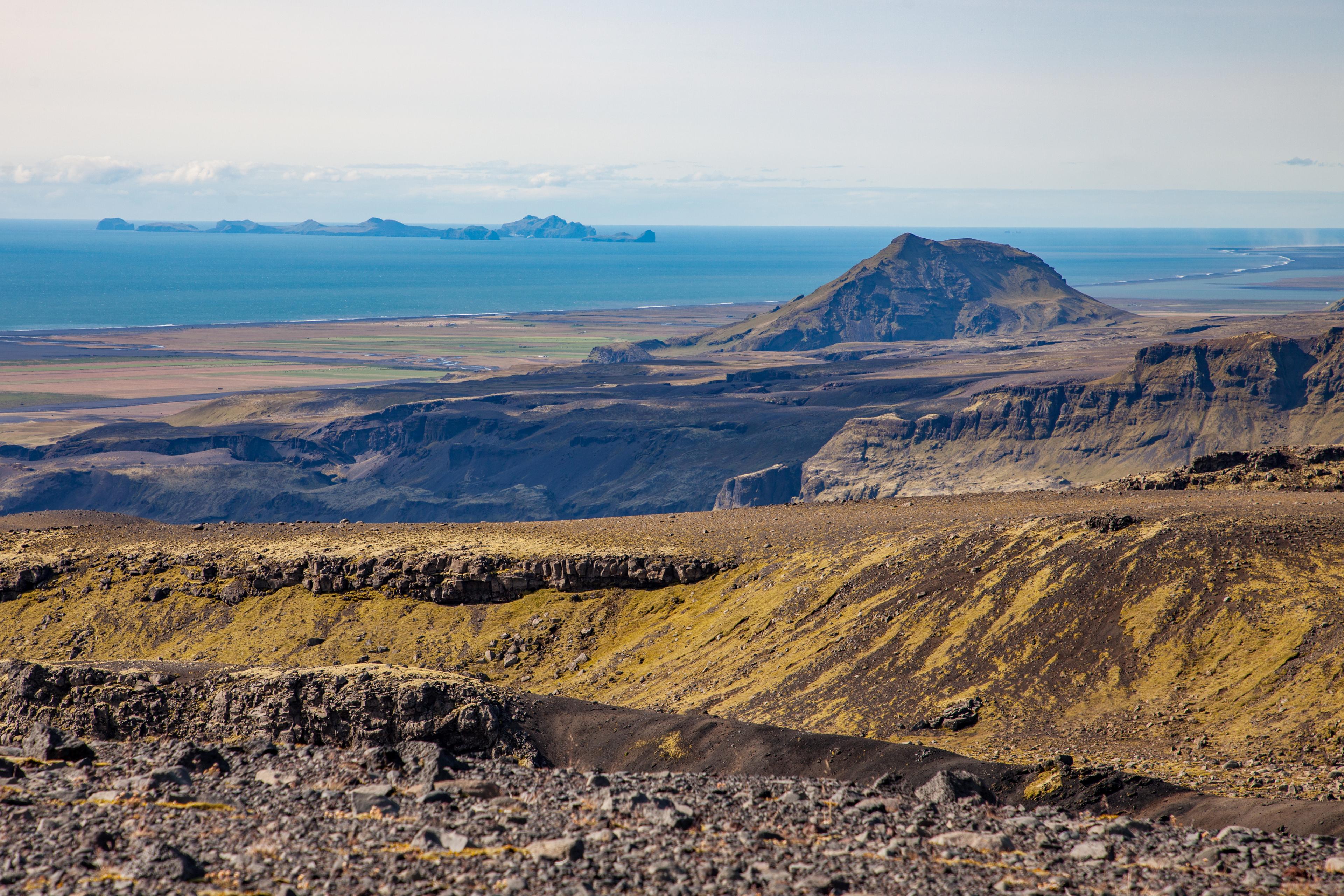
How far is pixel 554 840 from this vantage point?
2009 centimetres

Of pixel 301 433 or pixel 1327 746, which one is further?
pixel 301 433

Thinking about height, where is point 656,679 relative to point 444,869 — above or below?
below

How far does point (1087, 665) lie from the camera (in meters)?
35.2

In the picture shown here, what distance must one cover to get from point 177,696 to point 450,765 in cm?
1431

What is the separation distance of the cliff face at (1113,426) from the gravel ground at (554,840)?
109m

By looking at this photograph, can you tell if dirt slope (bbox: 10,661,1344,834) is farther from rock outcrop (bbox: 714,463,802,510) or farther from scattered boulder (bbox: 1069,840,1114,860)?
rock outcrop (bbox: 714,463,802,510)

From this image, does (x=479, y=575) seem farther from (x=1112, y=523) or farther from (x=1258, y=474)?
(x=1258, y=474)

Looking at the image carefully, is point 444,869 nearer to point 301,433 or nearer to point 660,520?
point 660,520

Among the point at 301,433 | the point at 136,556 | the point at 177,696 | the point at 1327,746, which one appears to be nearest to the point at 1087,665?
the point at 1327,746

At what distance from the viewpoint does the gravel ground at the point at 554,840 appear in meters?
18.6

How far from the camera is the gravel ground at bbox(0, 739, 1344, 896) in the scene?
18.6 meters

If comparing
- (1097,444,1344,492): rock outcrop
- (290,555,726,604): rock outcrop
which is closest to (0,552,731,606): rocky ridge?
(290,555,726,604): rock outcrop

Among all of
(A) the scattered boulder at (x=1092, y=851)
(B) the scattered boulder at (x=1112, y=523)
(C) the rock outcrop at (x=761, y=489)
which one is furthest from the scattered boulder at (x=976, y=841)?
(C) the rock outcrop at (x=761, y=489)

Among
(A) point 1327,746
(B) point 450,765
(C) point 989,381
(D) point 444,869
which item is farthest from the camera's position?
(C) point 989,381
